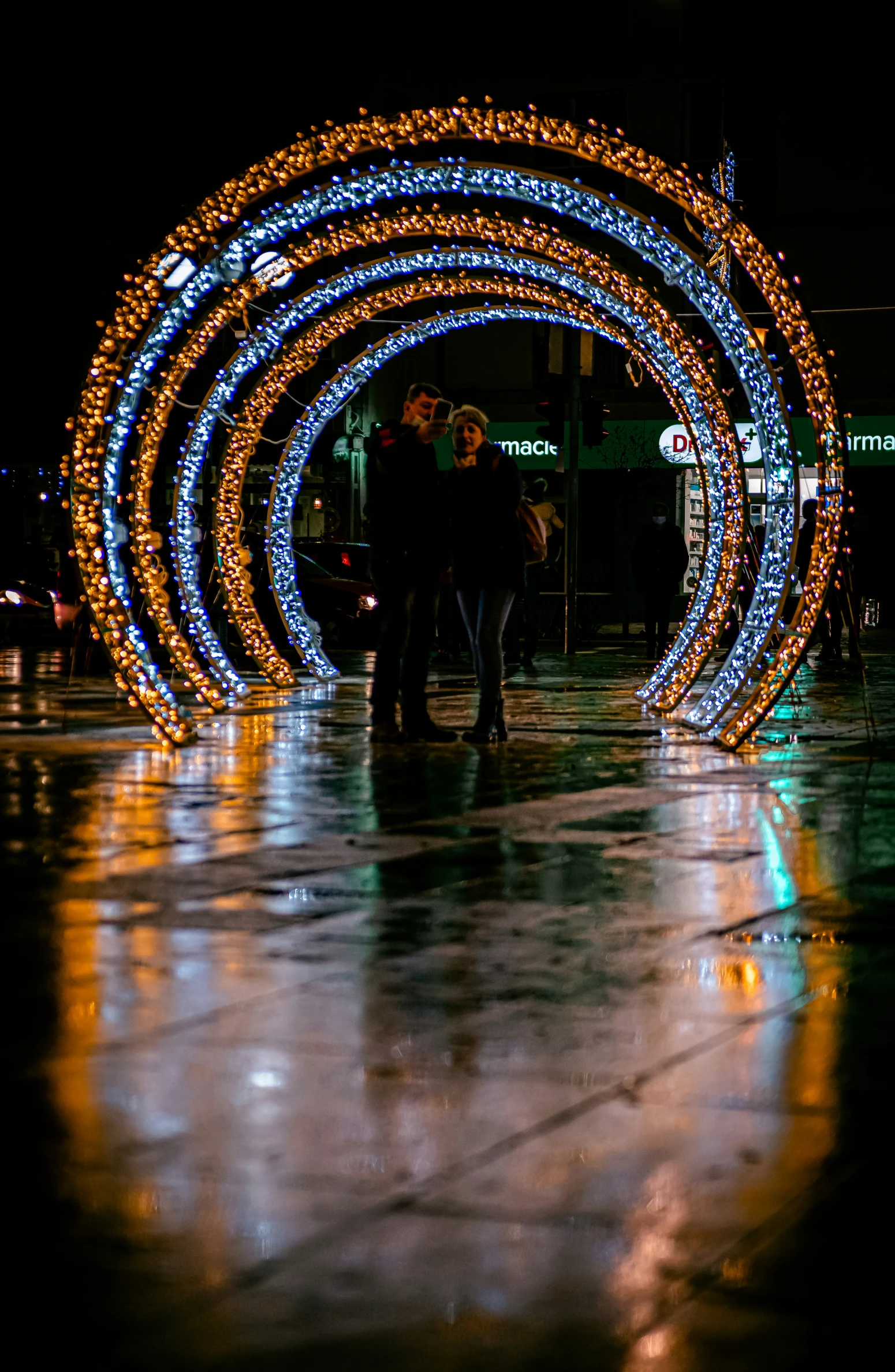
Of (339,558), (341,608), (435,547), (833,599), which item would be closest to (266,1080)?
(435,547)

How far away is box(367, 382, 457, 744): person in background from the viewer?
14125mm

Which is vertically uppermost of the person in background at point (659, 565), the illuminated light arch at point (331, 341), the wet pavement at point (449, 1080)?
the illuminated light arch at point (331, 341)

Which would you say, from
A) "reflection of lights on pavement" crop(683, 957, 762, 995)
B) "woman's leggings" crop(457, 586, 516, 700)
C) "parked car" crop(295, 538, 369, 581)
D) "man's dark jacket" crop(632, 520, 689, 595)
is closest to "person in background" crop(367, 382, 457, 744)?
"woman's leggings" crop(457, 586, 516, 700)

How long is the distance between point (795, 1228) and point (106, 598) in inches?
430

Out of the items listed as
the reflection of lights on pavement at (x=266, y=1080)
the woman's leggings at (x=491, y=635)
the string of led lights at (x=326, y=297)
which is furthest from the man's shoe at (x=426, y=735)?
the reflection of lights on pavement at (x=266, y=1080)

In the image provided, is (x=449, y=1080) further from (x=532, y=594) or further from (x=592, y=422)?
(x=592, y=422)

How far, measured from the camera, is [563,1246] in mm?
3734

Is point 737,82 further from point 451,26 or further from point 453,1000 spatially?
point 453,1000

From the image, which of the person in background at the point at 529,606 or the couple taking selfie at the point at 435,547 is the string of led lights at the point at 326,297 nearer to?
the couple taking selfie at the point at 435,547

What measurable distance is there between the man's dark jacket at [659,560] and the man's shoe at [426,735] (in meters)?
12.3

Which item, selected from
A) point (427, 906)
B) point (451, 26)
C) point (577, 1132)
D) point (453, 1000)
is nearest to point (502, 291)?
point (427, 906)

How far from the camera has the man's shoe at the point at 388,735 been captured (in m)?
14.1

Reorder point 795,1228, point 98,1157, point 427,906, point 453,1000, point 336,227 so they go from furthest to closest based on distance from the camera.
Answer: point 336,227 → point 427,906 → point 453,1000 → point 98,1157 → point 795,1228

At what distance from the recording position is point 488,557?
45.5 feet
